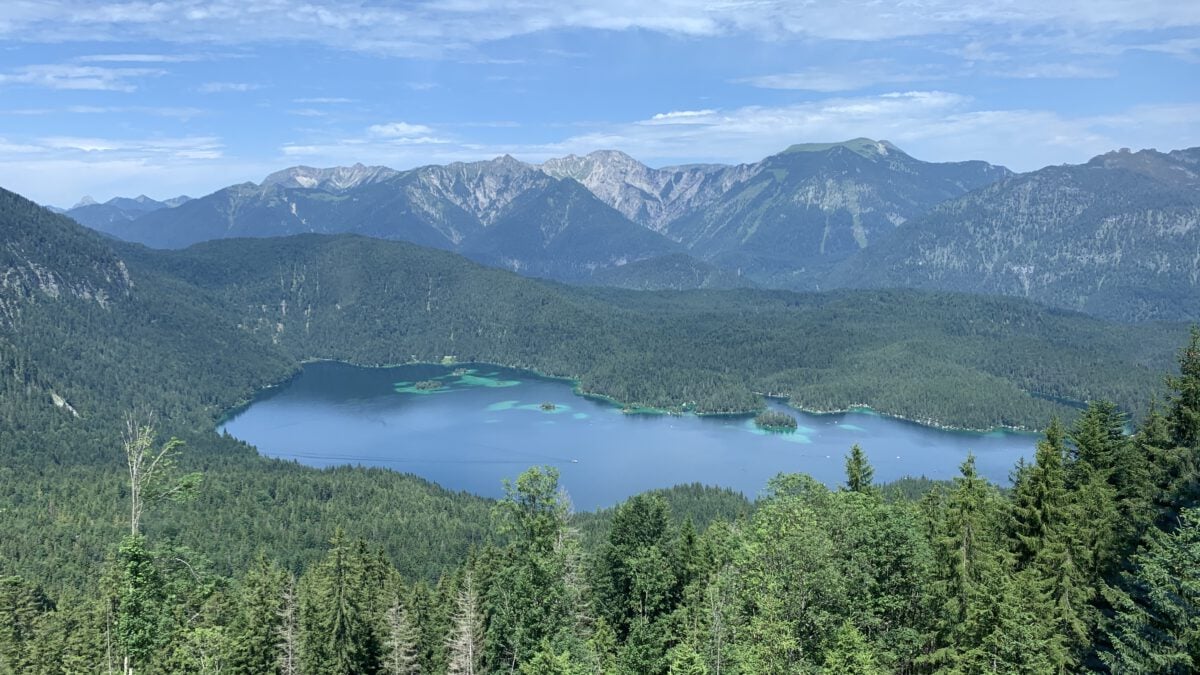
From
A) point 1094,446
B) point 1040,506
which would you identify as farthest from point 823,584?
point 1094,446

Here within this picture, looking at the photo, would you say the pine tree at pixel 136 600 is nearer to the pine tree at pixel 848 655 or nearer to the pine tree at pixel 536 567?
the pine tree at pixel 536 567

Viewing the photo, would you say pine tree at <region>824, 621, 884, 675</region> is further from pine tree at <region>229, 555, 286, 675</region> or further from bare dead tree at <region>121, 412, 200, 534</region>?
pine tree at <region>229, 555, 286, 675</region>

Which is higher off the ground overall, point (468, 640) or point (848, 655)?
point (848, 655)

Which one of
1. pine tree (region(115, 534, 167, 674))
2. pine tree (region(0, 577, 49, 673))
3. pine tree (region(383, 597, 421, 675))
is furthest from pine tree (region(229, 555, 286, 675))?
pine tree (region(0, 577, 49, 673))

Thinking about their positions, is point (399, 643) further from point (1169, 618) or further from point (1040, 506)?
point (1169, 618)

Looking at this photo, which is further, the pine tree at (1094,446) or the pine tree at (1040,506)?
→ the pine tree at (1094,446)

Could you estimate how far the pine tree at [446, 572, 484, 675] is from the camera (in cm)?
4150

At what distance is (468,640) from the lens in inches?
1597

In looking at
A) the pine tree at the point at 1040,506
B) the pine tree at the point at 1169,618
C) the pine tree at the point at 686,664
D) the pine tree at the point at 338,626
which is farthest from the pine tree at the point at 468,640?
the pine tree at the point at 1169,618

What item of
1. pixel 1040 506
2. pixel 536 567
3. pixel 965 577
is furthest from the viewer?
pixel 536 567

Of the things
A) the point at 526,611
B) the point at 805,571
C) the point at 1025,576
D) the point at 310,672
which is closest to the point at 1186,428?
the point at 1025,576

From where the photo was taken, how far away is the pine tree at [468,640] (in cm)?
4150

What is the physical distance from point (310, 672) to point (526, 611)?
19.7 m

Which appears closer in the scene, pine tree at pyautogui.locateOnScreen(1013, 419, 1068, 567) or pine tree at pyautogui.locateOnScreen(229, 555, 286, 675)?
pine tree at pyautogui.locateOnScreen(1013, 419, 1068, 567)
